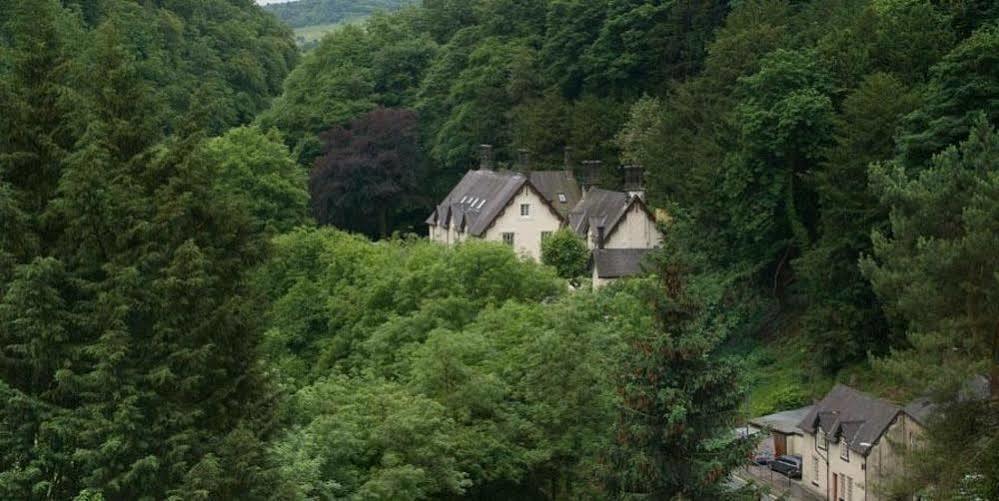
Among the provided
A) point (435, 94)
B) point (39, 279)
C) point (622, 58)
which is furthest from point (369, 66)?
point (39, 279)

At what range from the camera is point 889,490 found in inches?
1273

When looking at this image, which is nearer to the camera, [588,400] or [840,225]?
[588,400]

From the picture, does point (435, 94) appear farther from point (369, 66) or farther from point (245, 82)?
point (245, 82)

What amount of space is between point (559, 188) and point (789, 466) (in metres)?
29.1

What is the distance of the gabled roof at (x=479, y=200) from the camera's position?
70938mm

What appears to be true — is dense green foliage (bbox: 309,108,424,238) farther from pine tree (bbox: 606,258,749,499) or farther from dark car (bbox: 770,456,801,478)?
pine tree (bbox: 606,258,749,499)

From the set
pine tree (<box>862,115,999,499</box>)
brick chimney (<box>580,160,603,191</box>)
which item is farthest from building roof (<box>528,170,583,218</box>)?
pine tree (<box>862,115,999,499</box>)

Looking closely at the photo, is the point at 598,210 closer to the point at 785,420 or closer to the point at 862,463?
the point at 785,420

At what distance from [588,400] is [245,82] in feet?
234

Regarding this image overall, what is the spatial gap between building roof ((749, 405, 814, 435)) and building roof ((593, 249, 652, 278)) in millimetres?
15279

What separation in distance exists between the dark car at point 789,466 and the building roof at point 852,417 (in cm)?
126

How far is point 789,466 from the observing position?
46281mm

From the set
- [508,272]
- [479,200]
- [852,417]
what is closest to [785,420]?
[852,417]

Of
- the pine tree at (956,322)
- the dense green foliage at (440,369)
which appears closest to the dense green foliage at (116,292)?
the dense green foliage at (440,369)
